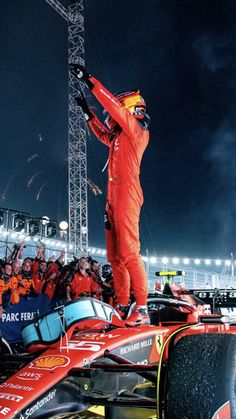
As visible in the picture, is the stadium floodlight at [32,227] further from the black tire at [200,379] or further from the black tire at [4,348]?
the black tire at [200,379]

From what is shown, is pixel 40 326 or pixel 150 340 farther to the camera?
pixel 150 340

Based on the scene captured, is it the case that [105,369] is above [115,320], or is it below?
below

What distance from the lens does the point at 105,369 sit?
2.23 meters

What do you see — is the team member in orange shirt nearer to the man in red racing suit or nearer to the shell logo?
the man in red racing suit

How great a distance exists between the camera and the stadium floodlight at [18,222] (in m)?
15.7

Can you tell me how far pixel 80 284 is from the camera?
8.23 meters

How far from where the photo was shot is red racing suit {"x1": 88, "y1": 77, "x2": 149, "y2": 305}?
4004 mm

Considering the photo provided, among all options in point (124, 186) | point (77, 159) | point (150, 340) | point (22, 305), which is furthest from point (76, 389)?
point (77, 159)

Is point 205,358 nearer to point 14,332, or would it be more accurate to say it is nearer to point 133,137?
point 133,137

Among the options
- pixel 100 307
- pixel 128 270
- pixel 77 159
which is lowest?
pixel 100 307

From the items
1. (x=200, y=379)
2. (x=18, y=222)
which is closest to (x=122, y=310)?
(x=200, y=379)

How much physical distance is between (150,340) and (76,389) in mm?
857

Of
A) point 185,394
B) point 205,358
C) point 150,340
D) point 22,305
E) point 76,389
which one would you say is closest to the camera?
point 185,394

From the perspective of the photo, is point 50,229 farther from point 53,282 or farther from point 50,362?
point 50,362
